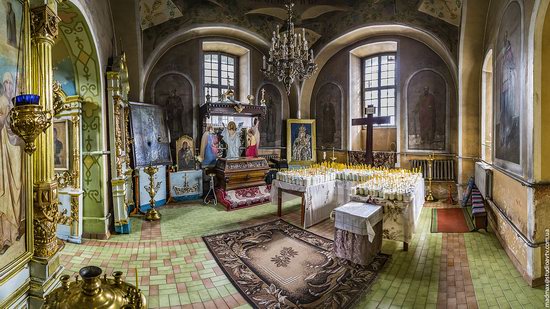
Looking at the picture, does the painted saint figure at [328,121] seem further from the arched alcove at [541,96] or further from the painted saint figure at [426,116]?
the arched alcove at [541,96]

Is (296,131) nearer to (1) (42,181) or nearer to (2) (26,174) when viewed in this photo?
(1) (42,181)

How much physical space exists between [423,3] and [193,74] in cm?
816

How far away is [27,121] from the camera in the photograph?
7.41 feet

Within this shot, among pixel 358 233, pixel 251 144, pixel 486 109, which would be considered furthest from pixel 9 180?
pixel 486 109

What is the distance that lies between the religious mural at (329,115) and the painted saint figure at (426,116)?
10.6ft

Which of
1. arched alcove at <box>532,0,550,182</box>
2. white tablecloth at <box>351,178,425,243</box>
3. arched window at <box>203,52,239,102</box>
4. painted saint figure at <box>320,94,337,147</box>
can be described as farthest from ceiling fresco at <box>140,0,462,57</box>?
white tablecloth at <box>351,178,425,243</box>

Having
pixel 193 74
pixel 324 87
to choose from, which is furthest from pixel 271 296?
pixel 324 87

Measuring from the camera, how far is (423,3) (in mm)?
8648

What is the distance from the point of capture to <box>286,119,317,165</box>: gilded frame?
12.2 m

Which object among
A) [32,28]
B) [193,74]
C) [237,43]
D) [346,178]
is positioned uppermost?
[237,43]

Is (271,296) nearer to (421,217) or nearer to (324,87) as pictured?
(421,217)

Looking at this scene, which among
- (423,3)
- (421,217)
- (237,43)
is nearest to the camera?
(421,217)

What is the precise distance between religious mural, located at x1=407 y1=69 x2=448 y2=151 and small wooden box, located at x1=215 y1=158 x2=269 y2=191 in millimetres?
5707

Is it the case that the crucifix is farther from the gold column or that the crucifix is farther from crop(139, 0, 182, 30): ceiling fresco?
the gold column
